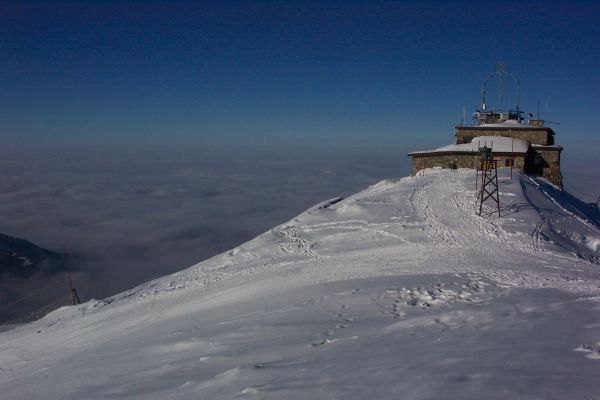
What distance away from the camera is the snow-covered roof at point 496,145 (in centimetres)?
2912

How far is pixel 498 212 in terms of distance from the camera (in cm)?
1752

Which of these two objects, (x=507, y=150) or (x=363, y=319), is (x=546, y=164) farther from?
(x=363, y=319)

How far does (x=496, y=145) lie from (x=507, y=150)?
56.0 inches

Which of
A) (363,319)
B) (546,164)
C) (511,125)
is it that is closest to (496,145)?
(546,164)

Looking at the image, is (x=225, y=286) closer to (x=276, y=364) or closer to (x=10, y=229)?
(x=276, y=364)

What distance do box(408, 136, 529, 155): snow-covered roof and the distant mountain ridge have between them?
9858 centimetres

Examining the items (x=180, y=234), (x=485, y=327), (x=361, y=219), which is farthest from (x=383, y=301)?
(x=180, y=234)

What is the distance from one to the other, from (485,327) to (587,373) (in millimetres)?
2700

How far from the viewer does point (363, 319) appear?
8461mm

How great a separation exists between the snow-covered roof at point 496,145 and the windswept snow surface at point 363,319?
8.77 metres

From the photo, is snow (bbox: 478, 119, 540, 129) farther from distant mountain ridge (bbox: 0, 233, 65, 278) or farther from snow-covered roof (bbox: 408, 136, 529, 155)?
distant mountain ridge (bbox: 0, 233, 65, 278)

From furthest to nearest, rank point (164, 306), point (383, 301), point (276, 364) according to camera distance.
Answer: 1. point (164, 306)
2. point (383, 301)
3. point (276, 364)

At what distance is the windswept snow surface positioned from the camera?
16.0 feet

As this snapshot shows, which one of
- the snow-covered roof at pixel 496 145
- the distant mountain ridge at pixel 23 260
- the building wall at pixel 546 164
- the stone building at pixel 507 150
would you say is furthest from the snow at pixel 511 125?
the distant mountain ridge at pixel 23 260
